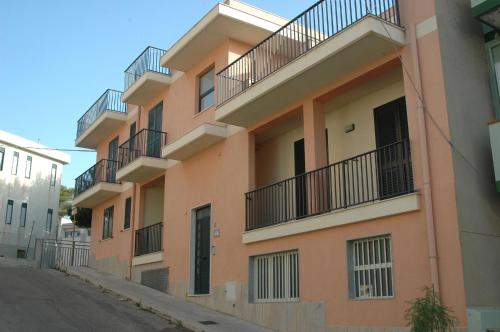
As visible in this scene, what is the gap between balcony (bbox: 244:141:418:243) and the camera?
11.0 m

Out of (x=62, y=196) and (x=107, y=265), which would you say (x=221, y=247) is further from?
(x=62, y=196)

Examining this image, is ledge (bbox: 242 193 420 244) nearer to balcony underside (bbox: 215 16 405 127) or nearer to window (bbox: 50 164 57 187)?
balcony underside (bbox: 215 16 405 127)

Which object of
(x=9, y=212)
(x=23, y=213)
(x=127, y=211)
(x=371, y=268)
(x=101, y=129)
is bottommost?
(x=371, y=268)

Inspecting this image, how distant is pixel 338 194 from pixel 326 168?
2.06 feet

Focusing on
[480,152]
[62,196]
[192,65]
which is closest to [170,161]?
[192,65]

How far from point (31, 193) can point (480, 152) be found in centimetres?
3660

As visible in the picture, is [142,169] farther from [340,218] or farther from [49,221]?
[49,221]

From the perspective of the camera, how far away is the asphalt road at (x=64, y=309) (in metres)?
12.9

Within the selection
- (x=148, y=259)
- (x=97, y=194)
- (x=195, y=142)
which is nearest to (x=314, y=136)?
(x=195, y=142)

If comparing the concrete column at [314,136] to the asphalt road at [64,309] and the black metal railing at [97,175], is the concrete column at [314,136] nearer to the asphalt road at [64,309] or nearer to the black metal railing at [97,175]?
the asphalt road at [64,309]

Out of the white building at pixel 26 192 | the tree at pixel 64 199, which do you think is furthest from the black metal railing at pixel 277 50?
the tree at pixel 64 199

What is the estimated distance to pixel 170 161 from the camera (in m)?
19.5

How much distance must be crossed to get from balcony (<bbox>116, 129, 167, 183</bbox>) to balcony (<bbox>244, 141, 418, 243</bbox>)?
566 centimetres

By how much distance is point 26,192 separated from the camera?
4081cm
